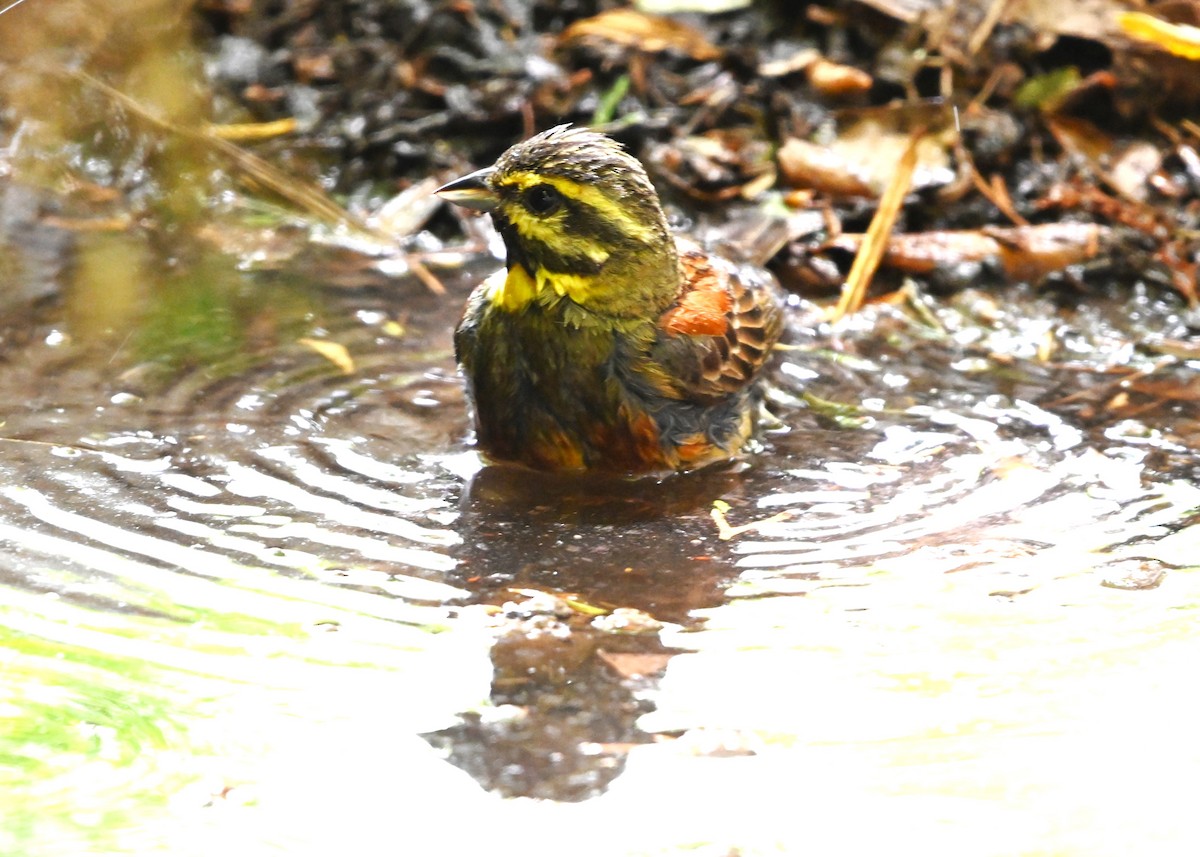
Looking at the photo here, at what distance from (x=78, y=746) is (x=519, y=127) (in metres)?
5.83

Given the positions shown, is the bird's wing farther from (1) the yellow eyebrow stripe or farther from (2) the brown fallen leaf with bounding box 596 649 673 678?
(2) the brown fallen leaf with bounding box 596 649 673 678

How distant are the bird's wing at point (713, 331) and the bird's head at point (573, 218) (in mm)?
169

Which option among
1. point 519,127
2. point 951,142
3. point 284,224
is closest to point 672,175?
point 519,127

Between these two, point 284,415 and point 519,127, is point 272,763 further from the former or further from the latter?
point 519,127

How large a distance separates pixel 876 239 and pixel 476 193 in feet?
9.68

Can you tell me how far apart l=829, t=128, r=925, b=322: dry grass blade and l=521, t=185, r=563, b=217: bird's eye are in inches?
86.8

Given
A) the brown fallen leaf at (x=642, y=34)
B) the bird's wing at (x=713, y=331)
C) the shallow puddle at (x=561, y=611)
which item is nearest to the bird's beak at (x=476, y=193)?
the bird's wing at (x=713, y=331)

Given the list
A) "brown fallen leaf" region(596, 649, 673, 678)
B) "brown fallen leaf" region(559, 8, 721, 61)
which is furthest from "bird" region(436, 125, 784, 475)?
"brown fallen leaf" region(559, 8, 721, 61)

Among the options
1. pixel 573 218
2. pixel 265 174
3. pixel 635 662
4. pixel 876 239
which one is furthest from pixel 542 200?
pixel 265 174

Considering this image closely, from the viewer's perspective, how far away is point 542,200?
518 centimetres

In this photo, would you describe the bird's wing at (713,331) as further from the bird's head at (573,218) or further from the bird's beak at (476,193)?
the bird's beak at (476,193)

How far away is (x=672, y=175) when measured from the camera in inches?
314

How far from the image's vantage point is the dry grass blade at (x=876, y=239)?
7.07 meters

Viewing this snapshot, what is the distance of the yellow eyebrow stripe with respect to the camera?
16.8ft
